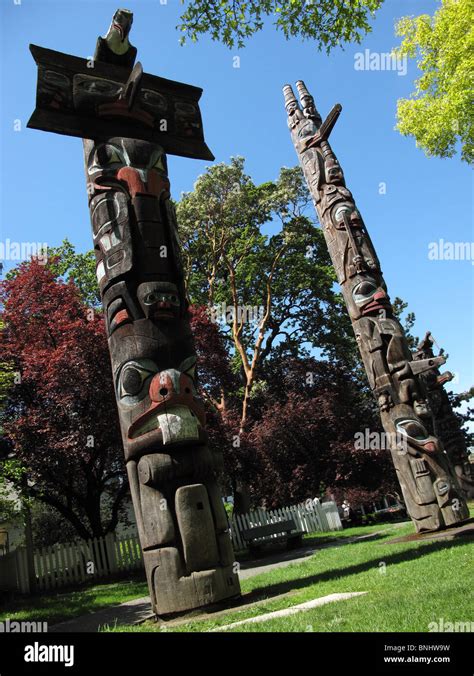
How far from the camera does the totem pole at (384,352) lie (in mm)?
8773

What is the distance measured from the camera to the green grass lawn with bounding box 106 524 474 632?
3.88 metres

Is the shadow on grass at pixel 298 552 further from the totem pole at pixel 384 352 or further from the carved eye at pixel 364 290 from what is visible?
the carved eye at pixel 364 290

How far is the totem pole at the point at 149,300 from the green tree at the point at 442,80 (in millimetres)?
8929

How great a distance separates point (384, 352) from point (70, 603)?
742 cm

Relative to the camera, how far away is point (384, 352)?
10125 mm

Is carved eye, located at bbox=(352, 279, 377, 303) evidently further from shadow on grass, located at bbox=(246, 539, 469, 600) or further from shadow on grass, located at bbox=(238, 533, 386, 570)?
shadow on grass, located at bbox=(238, 533, 386, 570)

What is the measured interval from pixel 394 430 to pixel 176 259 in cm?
513

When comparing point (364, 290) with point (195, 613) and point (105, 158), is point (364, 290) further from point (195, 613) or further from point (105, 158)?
point (195, 613)

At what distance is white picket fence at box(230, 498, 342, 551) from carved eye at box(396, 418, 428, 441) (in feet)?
27.2

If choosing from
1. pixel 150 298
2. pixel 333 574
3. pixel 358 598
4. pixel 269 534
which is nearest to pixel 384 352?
pixel 333 574

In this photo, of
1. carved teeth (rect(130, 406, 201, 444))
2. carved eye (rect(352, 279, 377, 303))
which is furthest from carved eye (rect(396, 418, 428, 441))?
carved teeth (rect(130, 406, 201, 444))

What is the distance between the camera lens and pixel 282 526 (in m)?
14.5

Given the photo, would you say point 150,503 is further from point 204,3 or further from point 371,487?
point 371,487

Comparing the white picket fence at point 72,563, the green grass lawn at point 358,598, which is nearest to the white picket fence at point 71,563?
the white picket fence at point 72,563
